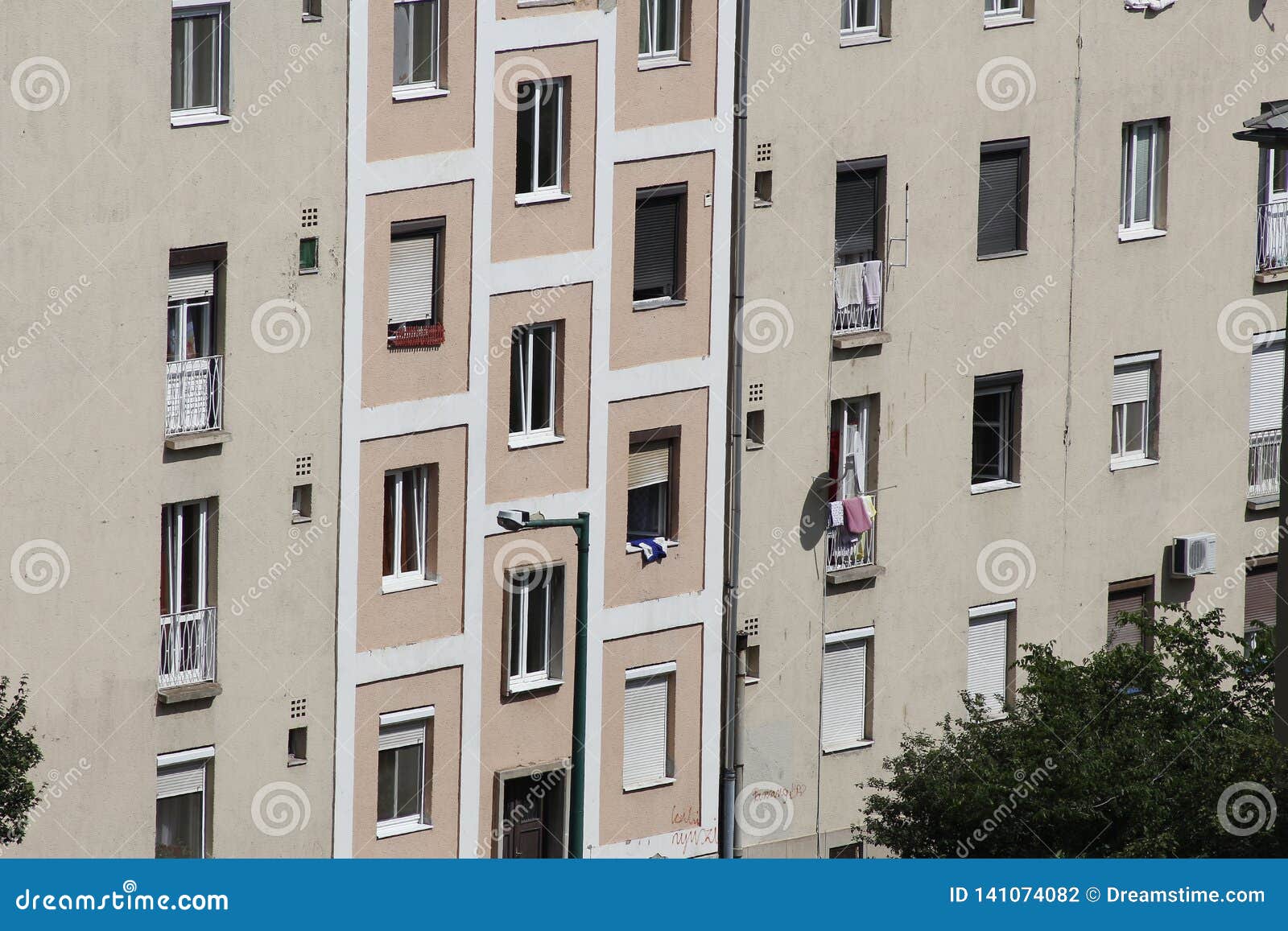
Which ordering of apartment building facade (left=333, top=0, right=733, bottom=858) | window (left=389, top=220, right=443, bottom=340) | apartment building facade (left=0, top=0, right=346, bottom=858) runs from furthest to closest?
1. window (left=389, top=220, right=443, bottom=340)
2. apartment building facade (left=333, top=0, right=733, bottom=858)
3. apartment building facade (left=0, top=0, right=346, bottom=858)

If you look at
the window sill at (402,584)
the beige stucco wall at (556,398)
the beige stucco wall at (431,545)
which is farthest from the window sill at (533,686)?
the beige stucco wall at (556,398)

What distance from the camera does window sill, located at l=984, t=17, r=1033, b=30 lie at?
A: 178 feet

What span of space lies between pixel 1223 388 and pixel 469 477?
13.9 metres

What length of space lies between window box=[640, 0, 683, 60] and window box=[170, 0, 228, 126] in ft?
22.3

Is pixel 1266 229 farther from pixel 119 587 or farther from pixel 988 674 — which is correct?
pixel 119 587

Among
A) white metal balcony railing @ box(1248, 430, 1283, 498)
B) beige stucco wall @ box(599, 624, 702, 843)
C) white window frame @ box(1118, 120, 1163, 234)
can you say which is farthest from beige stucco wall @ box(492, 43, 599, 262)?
white metal balcony railing @ box(1248, 430, 1283, 498)

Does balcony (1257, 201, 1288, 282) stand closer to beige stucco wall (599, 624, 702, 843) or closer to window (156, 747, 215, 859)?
beige stucco wall (599, 624, 702, 843)

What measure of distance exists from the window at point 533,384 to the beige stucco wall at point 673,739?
3504mm

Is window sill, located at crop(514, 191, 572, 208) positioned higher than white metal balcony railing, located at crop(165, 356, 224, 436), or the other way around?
window sill, located at crop(514, 191, 572, 208)

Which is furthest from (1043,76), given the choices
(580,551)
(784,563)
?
(580,551)

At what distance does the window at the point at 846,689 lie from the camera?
55156 millimetres

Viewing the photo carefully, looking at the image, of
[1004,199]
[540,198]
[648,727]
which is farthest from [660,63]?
[648,727]

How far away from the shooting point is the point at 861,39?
53219 millimetres

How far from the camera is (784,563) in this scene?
54.3 meters
